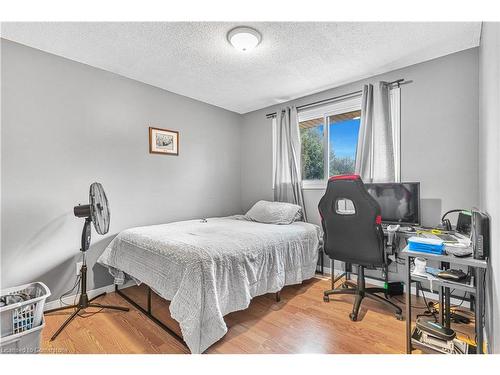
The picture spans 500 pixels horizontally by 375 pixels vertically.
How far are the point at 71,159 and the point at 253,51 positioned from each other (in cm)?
208

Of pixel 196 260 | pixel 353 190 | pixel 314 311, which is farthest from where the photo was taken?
pixel 314 311

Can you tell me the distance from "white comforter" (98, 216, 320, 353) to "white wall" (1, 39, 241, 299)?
1.56 feet

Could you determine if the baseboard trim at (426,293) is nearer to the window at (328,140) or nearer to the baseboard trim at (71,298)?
the window at (328,140)

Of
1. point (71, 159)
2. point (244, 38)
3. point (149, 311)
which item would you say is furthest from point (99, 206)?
point (244, 38)

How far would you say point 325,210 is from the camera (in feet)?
7.39

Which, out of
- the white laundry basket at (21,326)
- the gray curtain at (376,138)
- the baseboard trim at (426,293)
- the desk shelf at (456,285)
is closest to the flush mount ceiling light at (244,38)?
the gray curtain at (376,138)

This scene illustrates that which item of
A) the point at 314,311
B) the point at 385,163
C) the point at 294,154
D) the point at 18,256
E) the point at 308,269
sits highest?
the point at 294,154

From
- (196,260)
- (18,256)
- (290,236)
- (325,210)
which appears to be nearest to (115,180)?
(18,256)

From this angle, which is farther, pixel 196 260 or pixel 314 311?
pixel 314 311

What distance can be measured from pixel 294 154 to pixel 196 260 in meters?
2.28

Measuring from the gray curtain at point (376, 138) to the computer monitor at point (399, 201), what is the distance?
18 centimetres

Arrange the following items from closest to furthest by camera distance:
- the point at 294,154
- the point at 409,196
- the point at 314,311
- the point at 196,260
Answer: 1. the point at 196,260
2. the point at 314,311
3. the point at 409,196
4. the point at 294,154

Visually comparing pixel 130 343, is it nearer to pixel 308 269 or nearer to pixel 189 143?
pixel 308 269

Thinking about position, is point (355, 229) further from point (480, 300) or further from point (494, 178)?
point (494, 178)
